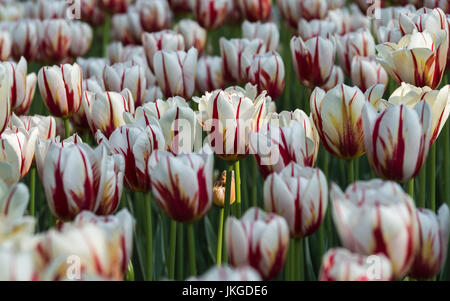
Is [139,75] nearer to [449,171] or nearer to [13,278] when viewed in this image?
[449,171]

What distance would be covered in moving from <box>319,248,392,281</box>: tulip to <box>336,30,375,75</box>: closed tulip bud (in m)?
1.05

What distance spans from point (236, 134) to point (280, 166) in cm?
10

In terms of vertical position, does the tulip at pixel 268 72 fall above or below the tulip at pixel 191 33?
below

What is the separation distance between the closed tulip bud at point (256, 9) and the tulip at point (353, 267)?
1.70 metres

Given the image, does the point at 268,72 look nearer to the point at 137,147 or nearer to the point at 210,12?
the point at 137,147

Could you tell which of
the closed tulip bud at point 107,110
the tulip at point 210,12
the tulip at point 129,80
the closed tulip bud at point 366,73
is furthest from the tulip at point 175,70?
the tulip at point 210,12

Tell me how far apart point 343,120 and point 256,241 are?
1.19 feet

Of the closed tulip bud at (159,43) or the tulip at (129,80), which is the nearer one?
the tulip at (129,80)

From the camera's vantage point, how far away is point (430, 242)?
86 centimetres

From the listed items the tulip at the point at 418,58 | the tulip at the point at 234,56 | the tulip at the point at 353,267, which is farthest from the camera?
the tulip at the point at 234,56

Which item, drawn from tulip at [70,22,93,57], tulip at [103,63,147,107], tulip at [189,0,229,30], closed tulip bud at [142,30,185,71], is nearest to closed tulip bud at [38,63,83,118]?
tulip at [103,63,147,107]

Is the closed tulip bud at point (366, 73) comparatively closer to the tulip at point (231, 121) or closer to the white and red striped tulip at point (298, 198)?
the tulip at point (231, 121)

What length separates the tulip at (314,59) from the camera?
1.60 meters
